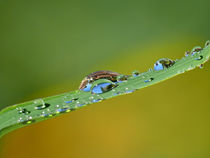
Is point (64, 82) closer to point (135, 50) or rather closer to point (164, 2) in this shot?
point (135, 50)

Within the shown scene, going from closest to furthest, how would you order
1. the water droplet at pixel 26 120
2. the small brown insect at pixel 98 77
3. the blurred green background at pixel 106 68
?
the water droplet at pixel 26 120 < the small brown insect at pixel 98 77 < the blurred green background at pixel 106 68

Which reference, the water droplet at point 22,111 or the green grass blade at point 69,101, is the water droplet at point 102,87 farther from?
the water droplet at point 22,111

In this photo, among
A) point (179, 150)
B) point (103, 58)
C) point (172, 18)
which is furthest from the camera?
point (172, 18)

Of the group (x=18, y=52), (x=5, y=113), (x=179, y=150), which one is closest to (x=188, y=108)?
(x=179, y=150)

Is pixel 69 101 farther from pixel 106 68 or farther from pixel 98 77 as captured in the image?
pixel 106 68

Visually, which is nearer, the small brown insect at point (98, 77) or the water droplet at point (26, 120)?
the water droplet at point (26, 120)

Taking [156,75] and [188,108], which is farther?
[188,108]

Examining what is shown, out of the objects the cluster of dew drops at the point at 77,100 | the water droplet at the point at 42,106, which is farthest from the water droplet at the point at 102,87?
the water droplet at the point at 42,106
